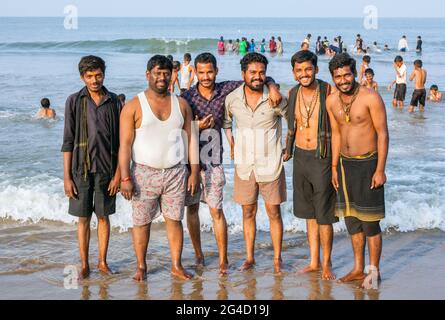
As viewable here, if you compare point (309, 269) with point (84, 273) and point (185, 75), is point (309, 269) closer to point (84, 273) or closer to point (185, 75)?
point (84, 273)

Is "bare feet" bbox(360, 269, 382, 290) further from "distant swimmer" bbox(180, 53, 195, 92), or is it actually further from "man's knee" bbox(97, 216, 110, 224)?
"distant swimmer" bbox(180, 53, 195, 92)

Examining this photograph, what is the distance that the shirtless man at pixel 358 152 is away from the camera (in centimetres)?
454

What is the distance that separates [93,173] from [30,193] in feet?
11.3

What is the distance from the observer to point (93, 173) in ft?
15.8

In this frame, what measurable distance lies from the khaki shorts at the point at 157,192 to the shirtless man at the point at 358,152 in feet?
4.02

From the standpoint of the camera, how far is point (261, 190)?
5062mm

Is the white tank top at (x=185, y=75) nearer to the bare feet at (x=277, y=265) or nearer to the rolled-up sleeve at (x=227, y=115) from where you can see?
the rolled-up sleeve at (x=227, y=115)

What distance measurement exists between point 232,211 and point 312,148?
2.66 meters

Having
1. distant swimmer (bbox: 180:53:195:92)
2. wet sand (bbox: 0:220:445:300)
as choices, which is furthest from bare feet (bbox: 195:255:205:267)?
distant swimmer (bbox: 180:53:195:92)

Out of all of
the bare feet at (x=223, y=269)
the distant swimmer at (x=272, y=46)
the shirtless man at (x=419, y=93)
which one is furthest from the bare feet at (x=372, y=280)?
the distant swimmer at (x=272, y=46)

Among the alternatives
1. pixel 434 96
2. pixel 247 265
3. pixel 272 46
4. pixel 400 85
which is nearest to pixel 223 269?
pixel 247 265

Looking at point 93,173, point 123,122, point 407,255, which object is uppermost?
point 123,122
